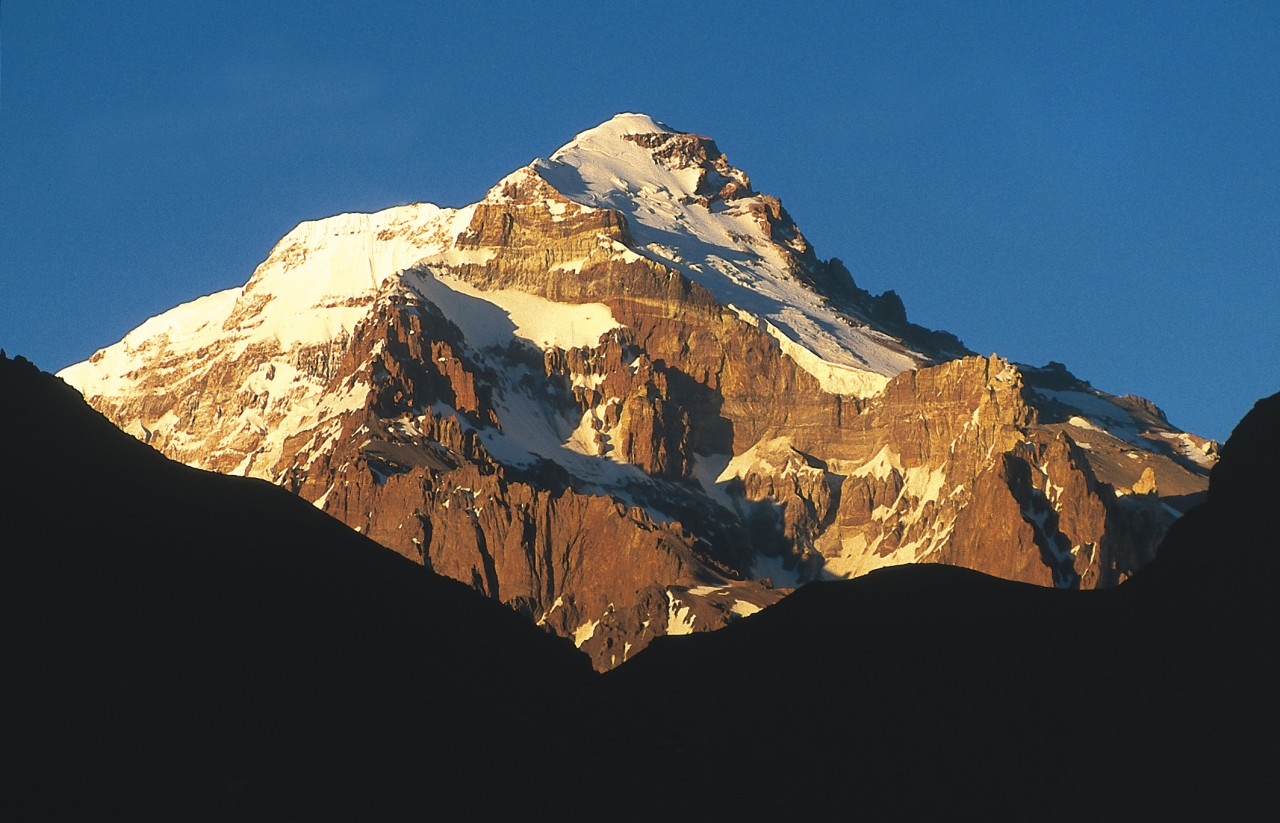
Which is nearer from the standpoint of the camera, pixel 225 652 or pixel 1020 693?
pixel 225 652

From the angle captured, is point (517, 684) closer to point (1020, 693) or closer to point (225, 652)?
point (225, 652)

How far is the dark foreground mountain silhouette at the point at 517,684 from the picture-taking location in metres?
90.4

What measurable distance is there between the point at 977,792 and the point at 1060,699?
320 inches

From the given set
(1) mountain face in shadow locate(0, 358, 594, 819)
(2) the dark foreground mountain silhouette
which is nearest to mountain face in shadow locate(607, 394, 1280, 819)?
(2) the dark foreground mountain silhouette

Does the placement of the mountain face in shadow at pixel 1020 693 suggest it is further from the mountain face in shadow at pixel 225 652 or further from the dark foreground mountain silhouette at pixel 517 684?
the mountain face in shadow at pixel 225 652

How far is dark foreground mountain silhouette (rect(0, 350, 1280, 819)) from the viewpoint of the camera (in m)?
90.4

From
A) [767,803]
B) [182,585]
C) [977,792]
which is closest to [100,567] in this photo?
[182,585]

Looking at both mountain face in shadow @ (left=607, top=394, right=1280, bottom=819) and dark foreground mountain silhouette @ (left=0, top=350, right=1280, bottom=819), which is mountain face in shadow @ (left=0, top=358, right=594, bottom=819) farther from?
mountain face in shadow @ (left=607, top=394, right=1280, bottom=819)

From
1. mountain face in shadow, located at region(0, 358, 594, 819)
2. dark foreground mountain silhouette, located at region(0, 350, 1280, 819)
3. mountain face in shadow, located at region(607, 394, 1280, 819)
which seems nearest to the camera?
mountain face in shadow, located at region(0, 358, 594, 819)

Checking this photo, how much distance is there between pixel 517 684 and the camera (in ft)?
360

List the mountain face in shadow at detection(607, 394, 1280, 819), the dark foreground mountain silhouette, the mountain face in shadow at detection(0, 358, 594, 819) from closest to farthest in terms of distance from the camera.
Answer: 1. the mountain face in shadow at detection(0, 358, 594, 819)
2. the dark foreground mountain silhouette
3. the mountain face in shadow at detection(607, 394, 1280, 819)

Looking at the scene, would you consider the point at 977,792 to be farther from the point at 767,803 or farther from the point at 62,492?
the point at 62,492

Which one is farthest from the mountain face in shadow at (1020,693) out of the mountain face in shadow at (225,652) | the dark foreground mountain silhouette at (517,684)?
the mountain face in shadow at (225,652)

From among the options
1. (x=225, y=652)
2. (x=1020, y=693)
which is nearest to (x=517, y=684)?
(x=225, y=652)
